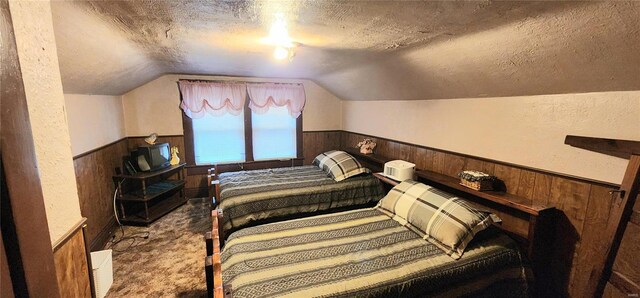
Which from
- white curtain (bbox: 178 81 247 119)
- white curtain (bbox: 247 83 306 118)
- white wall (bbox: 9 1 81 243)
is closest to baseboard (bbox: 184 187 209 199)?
white curtain (bbox: 178 81 247 119)

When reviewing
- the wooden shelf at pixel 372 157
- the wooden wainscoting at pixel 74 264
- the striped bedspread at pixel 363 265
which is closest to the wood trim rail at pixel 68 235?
the wooden wainscoting at pixel 74 264

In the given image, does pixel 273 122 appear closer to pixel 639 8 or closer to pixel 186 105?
pixel 186 105

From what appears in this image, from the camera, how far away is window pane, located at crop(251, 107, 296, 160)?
14.6ft

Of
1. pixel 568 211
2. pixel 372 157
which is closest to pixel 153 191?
pixel 372 157

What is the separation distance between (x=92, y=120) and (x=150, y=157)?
0.77 m

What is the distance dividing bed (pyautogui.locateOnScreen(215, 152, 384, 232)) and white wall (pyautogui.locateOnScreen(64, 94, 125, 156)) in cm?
132

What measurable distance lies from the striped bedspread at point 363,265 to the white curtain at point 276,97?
100 inches

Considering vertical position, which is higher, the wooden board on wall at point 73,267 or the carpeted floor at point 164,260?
the wooden board on wall at point 73,267

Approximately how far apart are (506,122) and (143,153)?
3982 mm

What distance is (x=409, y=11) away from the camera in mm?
1350

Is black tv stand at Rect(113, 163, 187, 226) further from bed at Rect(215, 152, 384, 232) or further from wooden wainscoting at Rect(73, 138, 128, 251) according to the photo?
bed at Rect(215, 152, 384, 232)

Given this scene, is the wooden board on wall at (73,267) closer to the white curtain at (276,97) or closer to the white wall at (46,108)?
the white wall at (46,108)

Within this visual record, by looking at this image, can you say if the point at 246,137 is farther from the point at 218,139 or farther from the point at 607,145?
the point at 607,145

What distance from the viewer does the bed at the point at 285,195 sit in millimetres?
2666
